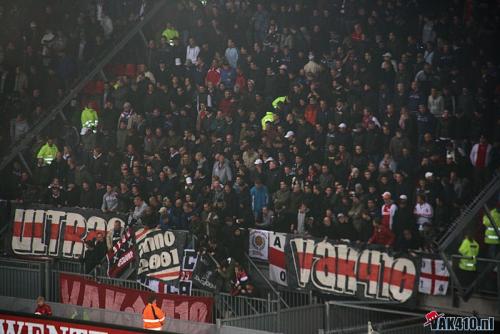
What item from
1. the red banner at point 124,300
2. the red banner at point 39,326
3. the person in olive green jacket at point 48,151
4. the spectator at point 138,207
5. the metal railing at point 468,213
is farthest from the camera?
the person in olive green jacket at point 48,151

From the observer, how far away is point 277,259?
902 inches

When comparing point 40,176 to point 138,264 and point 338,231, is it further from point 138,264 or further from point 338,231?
point 338,231

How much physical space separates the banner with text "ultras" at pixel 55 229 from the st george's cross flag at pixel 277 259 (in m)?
3.60

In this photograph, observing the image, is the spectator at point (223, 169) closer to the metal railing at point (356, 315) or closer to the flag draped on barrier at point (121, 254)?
the flag draped on barrier at point (121, 254)

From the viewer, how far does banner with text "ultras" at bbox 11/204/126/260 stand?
25469mm

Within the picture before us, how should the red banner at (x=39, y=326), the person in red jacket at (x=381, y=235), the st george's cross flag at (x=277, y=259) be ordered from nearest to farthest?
the red banner at (x=39, y=326) < the person in red jacket at (x=381, y=235) < the st george's cross flag at (x=277, y=259)

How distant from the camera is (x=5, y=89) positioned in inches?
1223

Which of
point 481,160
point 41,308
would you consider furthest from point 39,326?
point 481,160

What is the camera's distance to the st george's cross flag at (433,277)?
67.2ft

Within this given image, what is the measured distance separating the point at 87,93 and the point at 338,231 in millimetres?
10890

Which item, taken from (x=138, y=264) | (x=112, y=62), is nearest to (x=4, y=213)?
(x=138, y=264)

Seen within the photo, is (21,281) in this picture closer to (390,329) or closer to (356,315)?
(356,315)

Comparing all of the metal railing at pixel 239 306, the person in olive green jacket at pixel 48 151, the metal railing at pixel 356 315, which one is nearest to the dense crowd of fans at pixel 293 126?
the person in olive green jacket at pixel 48 151

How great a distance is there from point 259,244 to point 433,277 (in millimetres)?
3870
